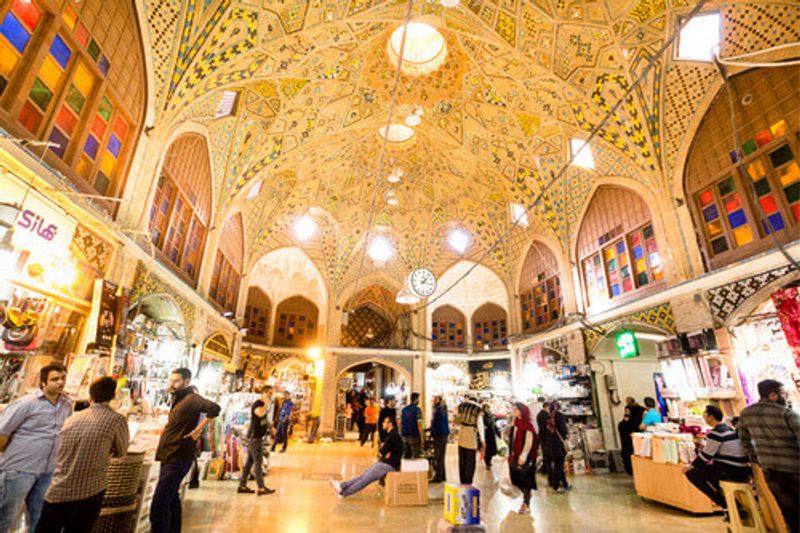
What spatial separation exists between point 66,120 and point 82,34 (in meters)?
1.19

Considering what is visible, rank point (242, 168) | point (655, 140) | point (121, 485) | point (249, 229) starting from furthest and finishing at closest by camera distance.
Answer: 1. point (249, 229)
2. point (242, 168)
3. point (655, 140)
4. point (121, 485)

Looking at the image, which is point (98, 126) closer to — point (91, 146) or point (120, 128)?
point (91, 146)

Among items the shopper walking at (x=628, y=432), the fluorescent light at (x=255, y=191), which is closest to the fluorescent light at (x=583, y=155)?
the shopper walking at (x=628, y=432)

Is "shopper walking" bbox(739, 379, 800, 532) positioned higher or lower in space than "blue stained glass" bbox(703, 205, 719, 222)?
lower

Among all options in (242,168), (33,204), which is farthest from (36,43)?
(242,168)

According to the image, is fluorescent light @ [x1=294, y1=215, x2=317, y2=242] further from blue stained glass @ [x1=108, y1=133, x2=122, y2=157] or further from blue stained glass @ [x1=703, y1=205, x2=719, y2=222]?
blue stained glass @ [x1=703, y1=205, x2=719, y2=222]

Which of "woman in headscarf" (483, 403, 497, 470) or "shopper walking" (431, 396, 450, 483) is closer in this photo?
"shopper walking" (431, 396, 450, 483)

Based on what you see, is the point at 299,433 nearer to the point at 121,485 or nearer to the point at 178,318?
the point at 178,318

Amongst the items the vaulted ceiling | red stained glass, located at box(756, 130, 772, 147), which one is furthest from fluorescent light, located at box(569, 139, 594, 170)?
red stained glass, located at box(756, 130, 772, 147)

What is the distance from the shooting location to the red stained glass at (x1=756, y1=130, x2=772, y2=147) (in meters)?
6.43

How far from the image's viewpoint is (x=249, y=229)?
13930 mm

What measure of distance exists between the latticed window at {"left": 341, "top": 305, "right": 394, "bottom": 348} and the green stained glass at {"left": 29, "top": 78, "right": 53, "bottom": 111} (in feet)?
45.8

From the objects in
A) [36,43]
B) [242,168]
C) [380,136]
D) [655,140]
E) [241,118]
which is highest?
[380,136]

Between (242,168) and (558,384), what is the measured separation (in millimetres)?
10796
